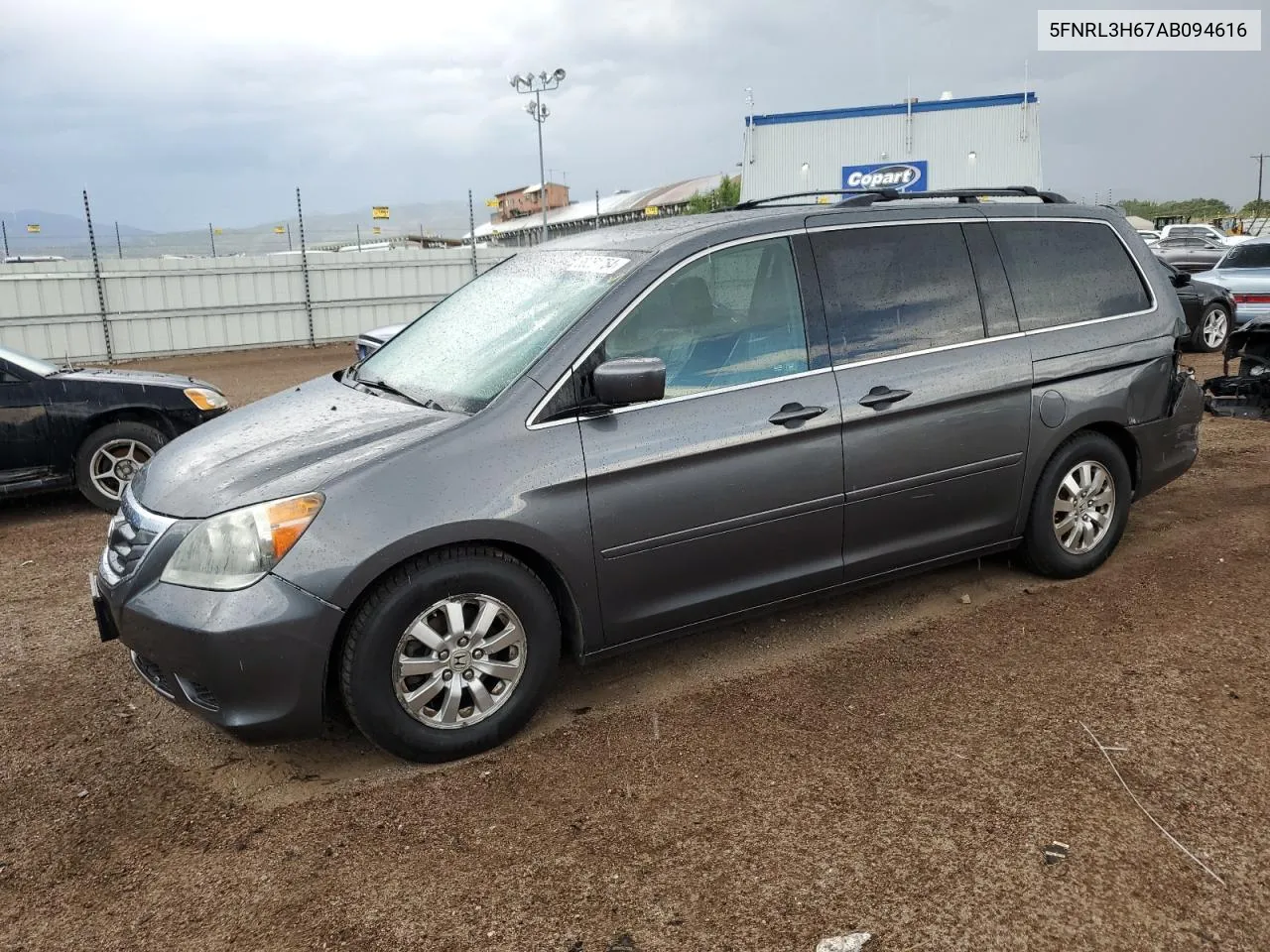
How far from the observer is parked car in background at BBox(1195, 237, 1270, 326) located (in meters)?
12.5

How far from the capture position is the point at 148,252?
1003 inches

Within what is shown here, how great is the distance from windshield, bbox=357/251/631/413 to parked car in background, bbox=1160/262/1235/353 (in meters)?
10.7

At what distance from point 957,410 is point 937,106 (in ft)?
55.3

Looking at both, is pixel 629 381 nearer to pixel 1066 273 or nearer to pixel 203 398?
pixel 1066 273

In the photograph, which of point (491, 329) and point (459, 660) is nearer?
point (459, 660)

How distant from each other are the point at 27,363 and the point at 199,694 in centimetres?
487

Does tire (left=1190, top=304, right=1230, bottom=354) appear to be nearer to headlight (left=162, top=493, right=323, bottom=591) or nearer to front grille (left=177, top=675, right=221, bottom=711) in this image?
headlight (left=162, top=493, right=323, bottom=591)

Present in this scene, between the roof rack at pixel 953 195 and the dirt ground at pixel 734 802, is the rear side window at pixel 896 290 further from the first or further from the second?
the dirt ground at pixel 734 802

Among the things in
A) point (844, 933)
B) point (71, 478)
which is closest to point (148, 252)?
point (71, 478)

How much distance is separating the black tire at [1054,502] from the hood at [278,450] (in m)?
2.80

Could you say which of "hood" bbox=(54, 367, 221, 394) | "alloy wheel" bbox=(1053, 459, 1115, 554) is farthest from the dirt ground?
"hood" bbox=(54, 367, 221, 394)

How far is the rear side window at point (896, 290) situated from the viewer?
4051 millimetres

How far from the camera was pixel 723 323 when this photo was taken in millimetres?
3832

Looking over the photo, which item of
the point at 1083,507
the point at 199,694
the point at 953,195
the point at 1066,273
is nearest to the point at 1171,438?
the point at 1083,507
